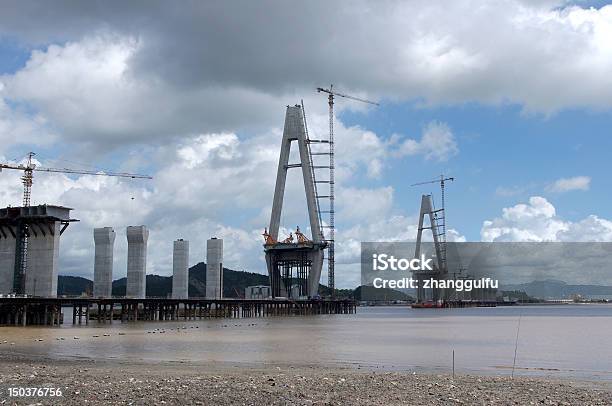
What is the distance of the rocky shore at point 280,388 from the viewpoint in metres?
16.0

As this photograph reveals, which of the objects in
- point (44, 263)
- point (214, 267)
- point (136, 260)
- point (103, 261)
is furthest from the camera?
point (214, 267)

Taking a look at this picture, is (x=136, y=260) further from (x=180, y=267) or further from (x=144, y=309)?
(x=180, y=267)

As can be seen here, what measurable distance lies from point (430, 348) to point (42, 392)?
83.7 feet

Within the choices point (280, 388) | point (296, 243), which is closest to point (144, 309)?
point (296, 243)

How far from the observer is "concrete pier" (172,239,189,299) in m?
86.6

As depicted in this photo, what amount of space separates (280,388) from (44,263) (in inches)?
2151

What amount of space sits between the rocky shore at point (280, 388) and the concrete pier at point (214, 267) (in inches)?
2730

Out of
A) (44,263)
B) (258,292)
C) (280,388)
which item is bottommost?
(280,388)

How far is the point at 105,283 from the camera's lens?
7656 cm

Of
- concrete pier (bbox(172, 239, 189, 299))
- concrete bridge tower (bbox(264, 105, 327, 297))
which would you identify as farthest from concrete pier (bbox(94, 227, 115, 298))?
concrete bridge tower (bbox(264, 105, 327, 297))

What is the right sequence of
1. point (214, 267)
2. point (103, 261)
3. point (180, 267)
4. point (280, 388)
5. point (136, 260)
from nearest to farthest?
point (280, 388) < point (103, 261) < point (136, 260) < point (180, 267) < point (214, 267)

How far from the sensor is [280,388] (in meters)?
17.8

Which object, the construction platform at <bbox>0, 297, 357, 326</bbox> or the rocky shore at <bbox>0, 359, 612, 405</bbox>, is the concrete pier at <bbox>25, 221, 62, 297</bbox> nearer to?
the construction platform at <bbox>0, 297, 357, 326</bbox>

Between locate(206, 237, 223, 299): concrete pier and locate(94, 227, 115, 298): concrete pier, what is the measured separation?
1872cm
